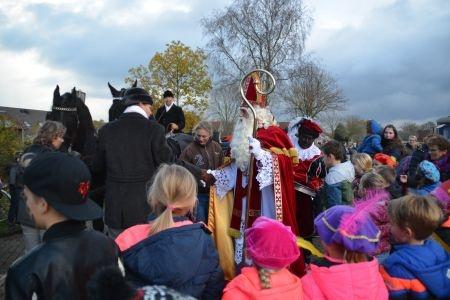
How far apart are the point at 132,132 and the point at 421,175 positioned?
2.78m

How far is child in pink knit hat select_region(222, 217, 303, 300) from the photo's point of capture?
→ 7.52 feet

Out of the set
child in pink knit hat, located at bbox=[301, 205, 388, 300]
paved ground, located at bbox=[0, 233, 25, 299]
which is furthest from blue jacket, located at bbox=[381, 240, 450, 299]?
paved ground, located at bbox=[0, 233, 25, 299]

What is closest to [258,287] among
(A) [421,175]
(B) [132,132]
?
(B) [132,132]

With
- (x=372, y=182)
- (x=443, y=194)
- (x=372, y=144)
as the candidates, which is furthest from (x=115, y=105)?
(x=372, y=144)

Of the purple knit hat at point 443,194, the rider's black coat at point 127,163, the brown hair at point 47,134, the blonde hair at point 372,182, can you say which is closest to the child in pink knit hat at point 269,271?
the rider's black coat at point 127,163

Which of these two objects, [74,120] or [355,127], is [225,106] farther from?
[74,120]

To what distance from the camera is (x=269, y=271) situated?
2.33 m

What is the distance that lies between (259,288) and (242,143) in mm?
2537

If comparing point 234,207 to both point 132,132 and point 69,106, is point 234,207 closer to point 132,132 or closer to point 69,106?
point 132,132

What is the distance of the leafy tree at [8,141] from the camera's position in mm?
10812

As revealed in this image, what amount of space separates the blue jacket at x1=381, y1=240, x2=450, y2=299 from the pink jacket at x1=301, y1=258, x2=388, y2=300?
0.80ft

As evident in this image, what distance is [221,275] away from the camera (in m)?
2.50

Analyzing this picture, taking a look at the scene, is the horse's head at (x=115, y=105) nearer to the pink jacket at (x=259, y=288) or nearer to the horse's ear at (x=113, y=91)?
the horse's ear at (x=113, y=91)

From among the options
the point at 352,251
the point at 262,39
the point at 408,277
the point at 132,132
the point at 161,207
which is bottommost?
the point at 408,277
